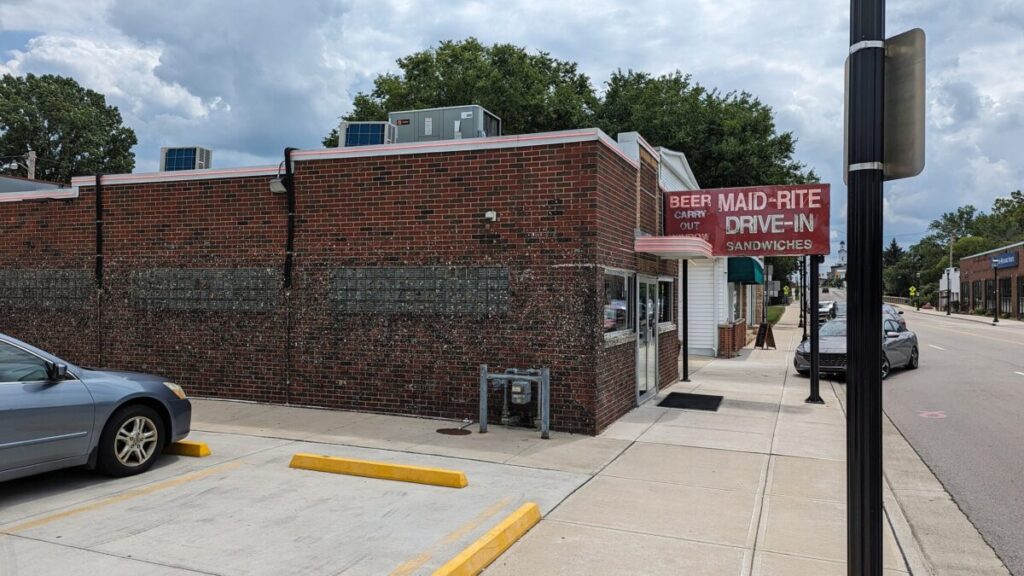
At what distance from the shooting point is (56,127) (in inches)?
1804

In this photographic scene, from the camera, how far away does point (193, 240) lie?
427 inches

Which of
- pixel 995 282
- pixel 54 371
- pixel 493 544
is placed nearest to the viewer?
pixel 493 544

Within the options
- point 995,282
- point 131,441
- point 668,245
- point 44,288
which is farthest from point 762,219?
point 995,282

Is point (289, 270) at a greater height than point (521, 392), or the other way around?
point (289, 270)

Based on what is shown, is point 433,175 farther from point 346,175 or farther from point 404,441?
point 404,441

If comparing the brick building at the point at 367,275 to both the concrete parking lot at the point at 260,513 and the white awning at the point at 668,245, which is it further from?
the concrete parking lot at the point at 260,513

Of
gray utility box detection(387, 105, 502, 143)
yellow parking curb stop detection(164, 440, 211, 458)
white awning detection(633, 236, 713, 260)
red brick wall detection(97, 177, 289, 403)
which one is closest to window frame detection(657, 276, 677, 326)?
white awning detection(633, 236, 713, 260)

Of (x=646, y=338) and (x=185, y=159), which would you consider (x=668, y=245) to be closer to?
(x=646, y=338)

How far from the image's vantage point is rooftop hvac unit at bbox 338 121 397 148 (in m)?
11.1

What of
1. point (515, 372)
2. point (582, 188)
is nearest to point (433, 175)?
point (582, 188)

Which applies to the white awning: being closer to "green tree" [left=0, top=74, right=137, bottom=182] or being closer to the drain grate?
the drain grate

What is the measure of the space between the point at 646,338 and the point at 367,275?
4.84 m

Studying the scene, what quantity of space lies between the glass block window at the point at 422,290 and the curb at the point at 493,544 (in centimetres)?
403

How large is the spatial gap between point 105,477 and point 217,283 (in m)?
4.59
